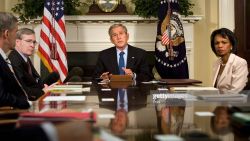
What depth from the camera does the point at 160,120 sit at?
167cm

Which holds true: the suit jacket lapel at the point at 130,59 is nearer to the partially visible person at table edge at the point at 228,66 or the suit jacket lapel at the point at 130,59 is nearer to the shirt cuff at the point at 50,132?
the partially visible person at table edge at the point at 228,66

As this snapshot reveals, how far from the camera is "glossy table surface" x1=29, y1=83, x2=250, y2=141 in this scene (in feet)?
4.52

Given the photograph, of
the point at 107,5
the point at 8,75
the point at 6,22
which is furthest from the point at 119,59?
the point at 8,75

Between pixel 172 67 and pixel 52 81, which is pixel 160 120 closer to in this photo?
pixel 52 81

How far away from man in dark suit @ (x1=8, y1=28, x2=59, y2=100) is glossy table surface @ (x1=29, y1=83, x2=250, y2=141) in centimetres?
88

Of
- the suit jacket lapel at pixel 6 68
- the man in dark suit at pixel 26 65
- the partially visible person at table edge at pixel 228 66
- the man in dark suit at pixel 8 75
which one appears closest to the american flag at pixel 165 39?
the partially visible person at table edge at pixel 228 66

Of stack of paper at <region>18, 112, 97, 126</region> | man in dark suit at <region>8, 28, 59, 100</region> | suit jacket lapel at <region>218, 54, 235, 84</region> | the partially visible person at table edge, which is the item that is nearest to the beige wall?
the partially visible person at table edge

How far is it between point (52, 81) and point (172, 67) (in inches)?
90.7

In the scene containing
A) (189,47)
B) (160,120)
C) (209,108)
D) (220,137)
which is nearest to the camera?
(220,137)

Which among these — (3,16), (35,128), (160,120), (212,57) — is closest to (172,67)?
(212,57)

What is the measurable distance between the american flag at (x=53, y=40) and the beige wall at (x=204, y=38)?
2380 millimetres

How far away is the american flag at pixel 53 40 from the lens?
5648 mm

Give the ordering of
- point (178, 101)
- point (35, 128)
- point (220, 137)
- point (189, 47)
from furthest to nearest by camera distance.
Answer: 1. point (189, 47)
2. point (178, 101)
3. point (220, 137)
4. point (35, 128)

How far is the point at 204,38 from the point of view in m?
6.89
